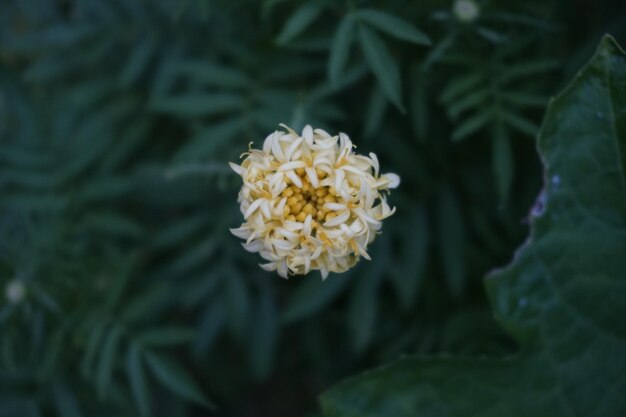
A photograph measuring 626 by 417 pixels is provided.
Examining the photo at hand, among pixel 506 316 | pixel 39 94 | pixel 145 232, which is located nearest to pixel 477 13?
pixel 506 316

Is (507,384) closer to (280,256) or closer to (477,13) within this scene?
(280,256)

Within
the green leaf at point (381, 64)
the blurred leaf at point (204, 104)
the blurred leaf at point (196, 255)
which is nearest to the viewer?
the green leaf at point (381, 64)

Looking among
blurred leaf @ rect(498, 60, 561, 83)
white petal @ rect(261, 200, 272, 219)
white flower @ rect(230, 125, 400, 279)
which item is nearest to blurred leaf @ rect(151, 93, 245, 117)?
→ blurred leaf @ rect(498, 60, 561, 83)

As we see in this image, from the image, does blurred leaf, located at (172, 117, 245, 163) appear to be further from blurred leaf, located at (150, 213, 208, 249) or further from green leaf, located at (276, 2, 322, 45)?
green leaf, located at (276, 2, 322, 45)

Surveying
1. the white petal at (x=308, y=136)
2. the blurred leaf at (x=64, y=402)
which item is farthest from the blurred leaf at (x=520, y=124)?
the blurred leaf at (x=64, y=402)

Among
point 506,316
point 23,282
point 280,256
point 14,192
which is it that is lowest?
point 506,316

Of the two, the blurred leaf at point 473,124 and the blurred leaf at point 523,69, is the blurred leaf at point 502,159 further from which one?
the blurred leaf at point 523,69
